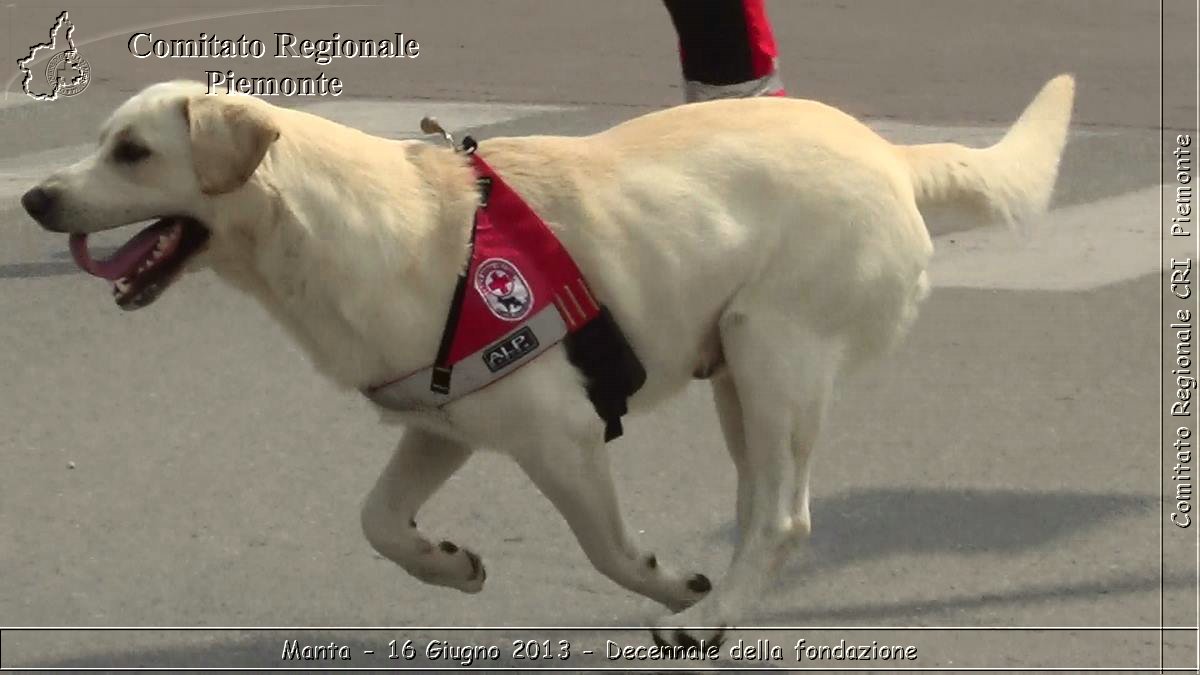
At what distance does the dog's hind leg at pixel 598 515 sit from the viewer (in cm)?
429

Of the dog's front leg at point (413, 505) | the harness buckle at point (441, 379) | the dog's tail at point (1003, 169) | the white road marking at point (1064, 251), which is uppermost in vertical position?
the harness buckle at point (441, 379)

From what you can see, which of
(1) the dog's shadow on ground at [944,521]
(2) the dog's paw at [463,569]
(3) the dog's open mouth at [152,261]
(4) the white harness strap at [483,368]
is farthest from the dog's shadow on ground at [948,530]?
(3) the dog's open mouth at [152,261]

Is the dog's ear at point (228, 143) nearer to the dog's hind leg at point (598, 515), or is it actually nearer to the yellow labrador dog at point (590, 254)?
the yellow labrador dog at point (590, 254)

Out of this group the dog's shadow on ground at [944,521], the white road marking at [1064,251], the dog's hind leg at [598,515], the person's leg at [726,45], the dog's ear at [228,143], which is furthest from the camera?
the white road marking at [1064,251]

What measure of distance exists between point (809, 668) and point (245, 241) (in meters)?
1.53

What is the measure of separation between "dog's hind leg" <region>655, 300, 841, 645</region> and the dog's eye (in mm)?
1258

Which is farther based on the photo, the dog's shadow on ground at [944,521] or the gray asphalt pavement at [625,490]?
the dog's shadow on ground at [944,521]

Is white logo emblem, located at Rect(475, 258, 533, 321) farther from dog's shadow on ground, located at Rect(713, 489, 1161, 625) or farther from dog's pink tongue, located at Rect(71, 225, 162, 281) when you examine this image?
dog's shadow on ground, located at Rect(713, 489, 1161, 625)

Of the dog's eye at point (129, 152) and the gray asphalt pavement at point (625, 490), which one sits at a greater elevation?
the dog's eye at point (129, 152)

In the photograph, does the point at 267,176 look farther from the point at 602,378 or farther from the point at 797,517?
the point at 797,517

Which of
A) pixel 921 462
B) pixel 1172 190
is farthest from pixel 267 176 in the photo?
pixel 1172 190

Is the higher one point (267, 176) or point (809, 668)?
point (267, 176)

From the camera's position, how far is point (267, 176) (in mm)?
4137

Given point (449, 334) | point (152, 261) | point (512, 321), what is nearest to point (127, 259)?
point (152, 261)
